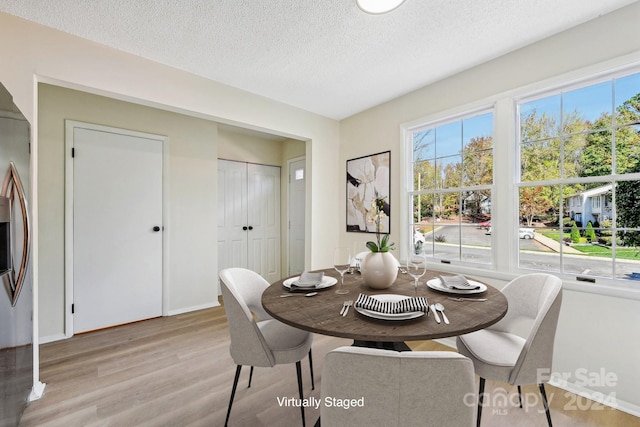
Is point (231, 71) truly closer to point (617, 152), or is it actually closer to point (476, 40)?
point (476, 40)

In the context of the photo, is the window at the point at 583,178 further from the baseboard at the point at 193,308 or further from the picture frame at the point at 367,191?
the baseboard at the point at 193,308

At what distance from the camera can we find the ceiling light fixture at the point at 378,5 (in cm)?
157

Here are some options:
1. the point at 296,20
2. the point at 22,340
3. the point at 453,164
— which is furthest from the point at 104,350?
the point at 453,164

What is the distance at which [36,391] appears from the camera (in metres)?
1.85

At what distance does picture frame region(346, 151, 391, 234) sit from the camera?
3.17 m

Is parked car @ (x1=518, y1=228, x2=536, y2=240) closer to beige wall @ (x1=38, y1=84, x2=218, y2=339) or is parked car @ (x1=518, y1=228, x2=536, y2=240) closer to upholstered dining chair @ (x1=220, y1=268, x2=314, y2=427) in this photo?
upholstered dining chair @ (x1=220, y1=268, x2=314, y2=427)

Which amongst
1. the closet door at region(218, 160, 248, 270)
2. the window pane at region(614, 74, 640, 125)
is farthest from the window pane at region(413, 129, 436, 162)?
the closet door at region(218, 160, 248, 270)

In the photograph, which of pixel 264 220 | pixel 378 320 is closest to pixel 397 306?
pixel 378 320

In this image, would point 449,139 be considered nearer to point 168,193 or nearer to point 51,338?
point 168,193

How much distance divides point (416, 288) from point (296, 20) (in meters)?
1.91

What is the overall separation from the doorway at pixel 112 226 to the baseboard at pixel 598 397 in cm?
380

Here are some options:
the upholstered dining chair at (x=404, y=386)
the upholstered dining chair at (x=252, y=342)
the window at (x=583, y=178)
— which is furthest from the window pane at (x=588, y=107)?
the upholstered dining chair at (x=252, y=342)

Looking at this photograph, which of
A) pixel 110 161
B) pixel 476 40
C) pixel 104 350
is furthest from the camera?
pixel 110 161

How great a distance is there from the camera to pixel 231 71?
2.51 meters
